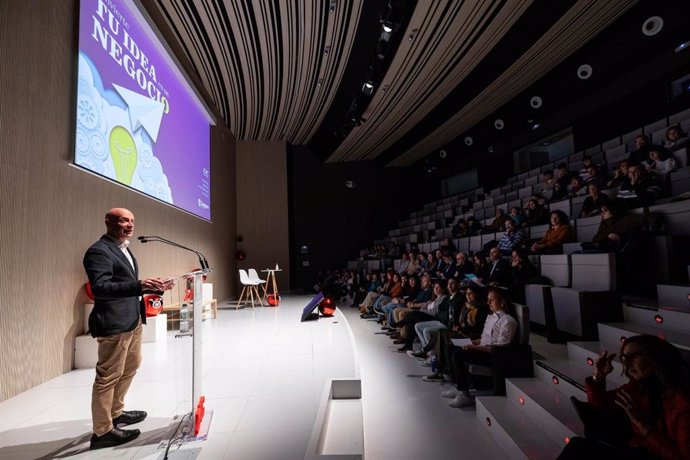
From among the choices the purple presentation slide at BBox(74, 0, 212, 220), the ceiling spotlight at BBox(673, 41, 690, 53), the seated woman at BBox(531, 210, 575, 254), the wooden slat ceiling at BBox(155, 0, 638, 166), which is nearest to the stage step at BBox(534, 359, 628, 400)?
the seated woman at BBox(531, 210, 575, 254)

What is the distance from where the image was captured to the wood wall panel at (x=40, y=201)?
253 centimetres

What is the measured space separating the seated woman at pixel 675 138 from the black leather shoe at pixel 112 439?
18.5 feet

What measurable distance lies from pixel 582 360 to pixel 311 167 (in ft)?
32.1

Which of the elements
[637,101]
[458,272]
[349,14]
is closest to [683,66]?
[637,101]

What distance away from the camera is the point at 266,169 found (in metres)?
10.2

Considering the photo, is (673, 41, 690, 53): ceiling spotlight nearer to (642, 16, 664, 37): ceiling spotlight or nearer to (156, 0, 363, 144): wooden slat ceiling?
(642, 16, 664, 37): ceiling spotlight

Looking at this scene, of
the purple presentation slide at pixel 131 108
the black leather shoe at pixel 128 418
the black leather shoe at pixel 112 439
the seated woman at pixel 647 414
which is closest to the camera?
the seated woman at pixel 647 414

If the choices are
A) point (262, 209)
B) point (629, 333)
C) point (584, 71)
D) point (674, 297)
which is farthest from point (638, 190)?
point (262, 209)

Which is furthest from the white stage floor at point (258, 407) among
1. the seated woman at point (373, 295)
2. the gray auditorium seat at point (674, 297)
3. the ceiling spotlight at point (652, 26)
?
the ceiling spotlight at point (652, 26)

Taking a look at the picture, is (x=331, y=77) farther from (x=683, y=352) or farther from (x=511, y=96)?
(x=683, y=352)

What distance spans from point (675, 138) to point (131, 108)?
6291 mm

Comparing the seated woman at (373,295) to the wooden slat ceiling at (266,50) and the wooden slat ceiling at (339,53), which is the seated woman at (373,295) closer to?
the wooden slat ceiling at (339,53)

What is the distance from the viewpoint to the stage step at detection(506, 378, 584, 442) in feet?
5.69

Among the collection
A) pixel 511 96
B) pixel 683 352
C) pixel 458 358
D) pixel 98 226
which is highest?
pixel 511 96
